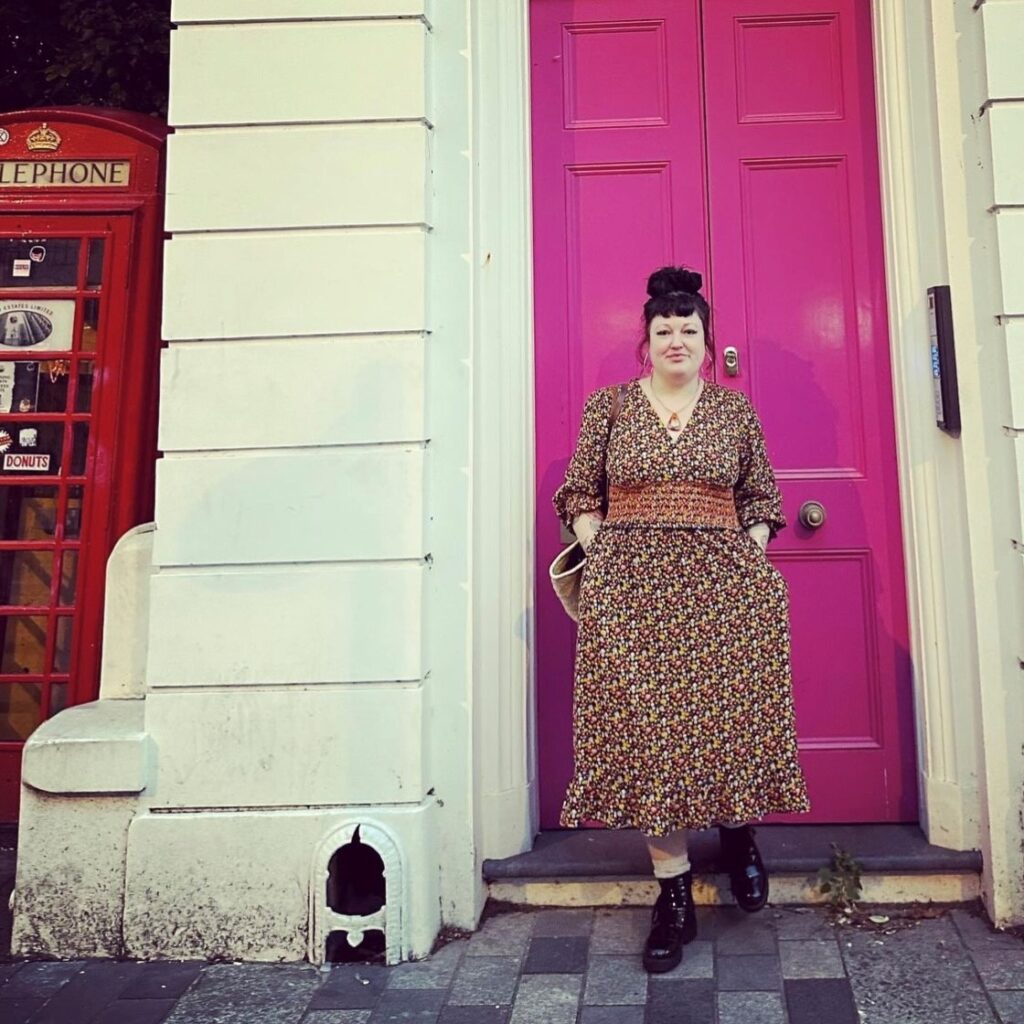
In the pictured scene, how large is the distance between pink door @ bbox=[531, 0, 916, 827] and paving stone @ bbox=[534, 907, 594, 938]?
1.29 ft

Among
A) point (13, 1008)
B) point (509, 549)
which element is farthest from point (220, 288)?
point (13, 1008)

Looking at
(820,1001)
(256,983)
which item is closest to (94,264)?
(256,983)

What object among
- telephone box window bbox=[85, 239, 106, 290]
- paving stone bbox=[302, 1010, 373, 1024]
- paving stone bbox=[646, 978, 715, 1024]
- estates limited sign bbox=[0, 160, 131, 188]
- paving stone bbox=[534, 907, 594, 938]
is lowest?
paving stone bbox=[302, 1010, 373, 1024]

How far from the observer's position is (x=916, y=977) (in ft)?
7.80

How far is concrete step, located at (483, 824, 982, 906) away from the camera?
2799 mm

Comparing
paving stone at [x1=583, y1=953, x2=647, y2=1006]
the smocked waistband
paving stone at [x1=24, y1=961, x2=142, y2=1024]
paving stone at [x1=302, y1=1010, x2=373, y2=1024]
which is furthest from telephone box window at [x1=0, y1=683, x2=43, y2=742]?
the smocked waistband

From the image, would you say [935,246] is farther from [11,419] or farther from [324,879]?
[11,419]

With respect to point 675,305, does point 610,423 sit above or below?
below

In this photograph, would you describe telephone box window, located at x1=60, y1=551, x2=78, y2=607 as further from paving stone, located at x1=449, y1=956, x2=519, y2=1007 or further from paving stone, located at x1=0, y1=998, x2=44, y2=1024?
paving stone, located at x1=449, y1=956, x2=519, y2=1007

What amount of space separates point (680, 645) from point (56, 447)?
8.98ft

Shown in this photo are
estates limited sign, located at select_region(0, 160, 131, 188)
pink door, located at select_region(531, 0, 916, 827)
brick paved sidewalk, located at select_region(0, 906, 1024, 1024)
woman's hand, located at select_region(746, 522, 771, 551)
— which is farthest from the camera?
estates limited sign, located at select_region(0, 160, 131, 188)

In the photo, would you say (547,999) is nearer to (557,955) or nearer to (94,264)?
(557,955)

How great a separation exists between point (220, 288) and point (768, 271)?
2.01 metres

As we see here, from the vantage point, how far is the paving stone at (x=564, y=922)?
273cm
